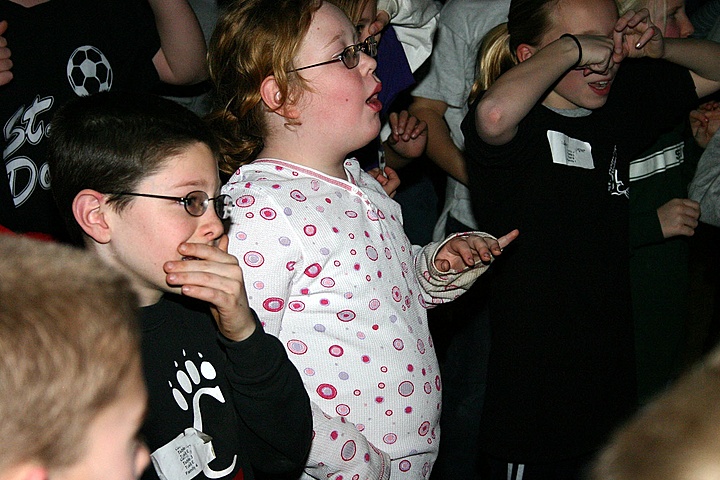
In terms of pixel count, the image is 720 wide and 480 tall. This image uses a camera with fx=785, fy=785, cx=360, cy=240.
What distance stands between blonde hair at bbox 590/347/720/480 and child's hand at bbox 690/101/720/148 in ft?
8.58

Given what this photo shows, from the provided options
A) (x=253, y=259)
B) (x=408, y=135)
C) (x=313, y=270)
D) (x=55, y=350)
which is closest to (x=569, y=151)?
(x=408, y=135)

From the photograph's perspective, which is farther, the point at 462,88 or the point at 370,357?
the point at 462,88

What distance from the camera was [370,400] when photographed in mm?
1789

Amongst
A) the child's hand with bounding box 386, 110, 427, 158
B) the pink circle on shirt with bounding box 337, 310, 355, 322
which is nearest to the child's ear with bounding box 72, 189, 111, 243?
the pink circle on shirt with bounding box 337, 310, 355, 322

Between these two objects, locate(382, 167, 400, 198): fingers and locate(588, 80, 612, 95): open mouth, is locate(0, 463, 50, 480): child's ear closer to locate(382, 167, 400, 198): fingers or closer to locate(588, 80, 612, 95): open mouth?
locate(382, 167, 400, 198): fingers

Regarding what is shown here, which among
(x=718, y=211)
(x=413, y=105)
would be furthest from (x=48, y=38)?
(x=718, y=211)

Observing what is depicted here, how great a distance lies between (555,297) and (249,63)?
1.10 metres

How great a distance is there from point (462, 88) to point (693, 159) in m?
0.95

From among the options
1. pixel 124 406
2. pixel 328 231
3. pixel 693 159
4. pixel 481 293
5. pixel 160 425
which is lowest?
pixel 481 293

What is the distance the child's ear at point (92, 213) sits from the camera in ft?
4.91

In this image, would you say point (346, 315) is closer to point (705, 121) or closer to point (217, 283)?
point (217, 283)

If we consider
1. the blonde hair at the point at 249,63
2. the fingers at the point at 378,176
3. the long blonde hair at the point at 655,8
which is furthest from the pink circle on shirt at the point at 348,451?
the long blonde hair at the point at 655,8

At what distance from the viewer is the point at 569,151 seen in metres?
2.31

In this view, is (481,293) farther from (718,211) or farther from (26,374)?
(26,374)
